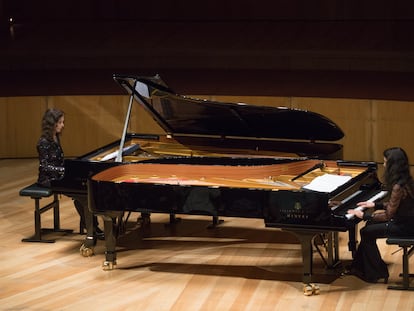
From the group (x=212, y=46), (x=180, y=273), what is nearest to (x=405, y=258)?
(x=180, y=273)

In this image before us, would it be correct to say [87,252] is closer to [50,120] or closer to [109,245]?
[109,245]

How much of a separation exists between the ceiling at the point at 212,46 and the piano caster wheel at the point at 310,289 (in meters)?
4.61

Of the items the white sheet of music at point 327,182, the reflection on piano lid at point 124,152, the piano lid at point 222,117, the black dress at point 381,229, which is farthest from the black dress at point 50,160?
the black dress at point 381,229

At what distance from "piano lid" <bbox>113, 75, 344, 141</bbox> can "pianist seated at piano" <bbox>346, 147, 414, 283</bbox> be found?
39.0 inches

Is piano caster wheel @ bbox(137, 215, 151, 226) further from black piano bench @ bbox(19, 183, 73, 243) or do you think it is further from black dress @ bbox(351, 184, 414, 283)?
black dress @ bbox(351, 184, 414, 283)

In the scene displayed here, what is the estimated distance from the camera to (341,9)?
43.3 ft

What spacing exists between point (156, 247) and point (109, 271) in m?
0.68

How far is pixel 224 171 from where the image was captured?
7.10 m

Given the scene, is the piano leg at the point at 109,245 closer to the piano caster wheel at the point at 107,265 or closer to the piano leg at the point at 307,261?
the piano caster wheel at the point at 107,265

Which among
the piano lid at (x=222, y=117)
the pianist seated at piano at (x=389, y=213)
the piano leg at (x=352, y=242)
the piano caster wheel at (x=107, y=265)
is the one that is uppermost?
the piano lid at (x=222, y=117)

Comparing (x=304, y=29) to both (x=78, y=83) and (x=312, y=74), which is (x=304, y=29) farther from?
(x=78, y=83)

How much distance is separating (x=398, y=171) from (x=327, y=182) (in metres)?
0.53

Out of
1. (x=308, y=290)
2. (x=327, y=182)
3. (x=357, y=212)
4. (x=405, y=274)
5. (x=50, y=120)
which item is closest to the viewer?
(x=357, y=212)

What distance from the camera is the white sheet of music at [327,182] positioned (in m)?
6.62
